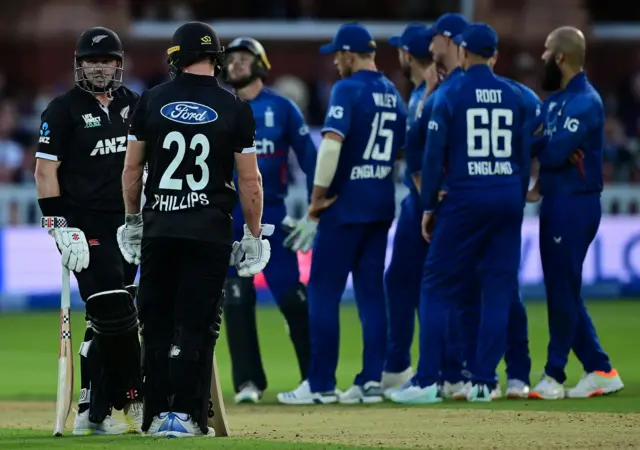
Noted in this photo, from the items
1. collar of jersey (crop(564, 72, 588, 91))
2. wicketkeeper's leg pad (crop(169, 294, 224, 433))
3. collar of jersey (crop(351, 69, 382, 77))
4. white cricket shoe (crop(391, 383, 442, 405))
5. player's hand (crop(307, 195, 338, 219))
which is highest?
collar of jersey (crop(351, 69, 382, 77))

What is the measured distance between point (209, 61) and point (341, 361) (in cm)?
Answer: 646

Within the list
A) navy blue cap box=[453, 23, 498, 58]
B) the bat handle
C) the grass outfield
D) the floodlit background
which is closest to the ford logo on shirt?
the bat handle

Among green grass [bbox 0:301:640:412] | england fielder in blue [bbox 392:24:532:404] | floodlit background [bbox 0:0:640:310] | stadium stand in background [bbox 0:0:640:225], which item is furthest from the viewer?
stadium stand in background [bbox 0:0:640:225]

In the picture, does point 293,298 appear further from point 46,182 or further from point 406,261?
point 46,182

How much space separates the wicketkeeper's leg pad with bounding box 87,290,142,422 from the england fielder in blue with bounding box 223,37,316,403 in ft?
8.12

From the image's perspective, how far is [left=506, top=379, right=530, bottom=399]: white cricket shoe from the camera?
1183 cm

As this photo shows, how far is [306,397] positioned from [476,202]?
204cm

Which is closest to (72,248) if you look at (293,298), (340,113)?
(340,113)

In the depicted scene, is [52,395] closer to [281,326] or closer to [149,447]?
[149,447]

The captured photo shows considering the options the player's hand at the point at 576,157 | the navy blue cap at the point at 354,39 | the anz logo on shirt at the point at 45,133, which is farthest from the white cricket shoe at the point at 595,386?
the anz logo on shirt at the point at 45,133

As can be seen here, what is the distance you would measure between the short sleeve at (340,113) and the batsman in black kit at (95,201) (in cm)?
209

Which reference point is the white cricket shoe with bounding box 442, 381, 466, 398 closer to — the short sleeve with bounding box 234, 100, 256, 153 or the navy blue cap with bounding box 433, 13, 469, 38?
the navy blue cap with bounding box 433, 13, 469, 38

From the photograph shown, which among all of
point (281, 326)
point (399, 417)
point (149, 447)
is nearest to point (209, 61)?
point (149, 447)

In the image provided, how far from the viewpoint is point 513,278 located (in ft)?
37.9
